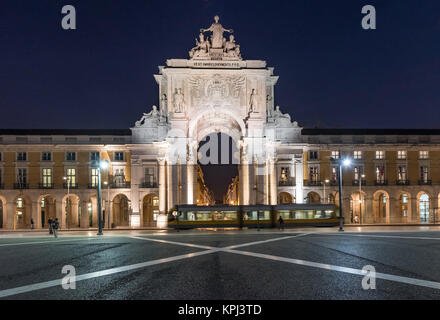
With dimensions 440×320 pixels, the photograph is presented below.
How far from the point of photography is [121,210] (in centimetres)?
6712

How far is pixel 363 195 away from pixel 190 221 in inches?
1099

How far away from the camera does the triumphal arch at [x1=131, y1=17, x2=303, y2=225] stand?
5856cm

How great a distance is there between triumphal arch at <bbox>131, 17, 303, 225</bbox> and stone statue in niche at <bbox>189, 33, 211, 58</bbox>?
208mm

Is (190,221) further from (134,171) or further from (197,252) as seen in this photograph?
(197,252)

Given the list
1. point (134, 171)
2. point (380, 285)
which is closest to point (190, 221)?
point (134, 171)

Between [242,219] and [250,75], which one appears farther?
[250,75]

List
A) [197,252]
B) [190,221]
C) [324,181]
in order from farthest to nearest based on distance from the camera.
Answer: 1. [324,181]
2. [190,221]
3. [197,252]

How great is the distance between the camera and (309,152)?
60562mm

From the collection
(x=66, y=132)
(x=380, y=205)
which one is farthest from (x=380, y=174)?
(x=66, y=132)

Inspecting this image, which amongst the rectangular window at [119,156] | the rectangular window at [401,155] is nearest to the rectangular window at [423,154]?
the rectangular window at [401,155]

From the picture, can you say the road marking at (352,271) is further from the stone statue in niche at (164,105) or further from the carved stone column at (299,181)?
the stone statue in niche at (164,105)

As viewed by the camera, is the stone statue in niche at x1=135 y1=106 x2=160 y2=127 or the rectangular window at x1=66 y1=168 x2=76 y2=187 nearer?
the rectangular window at x1=66 y1=168 x2=76 y2=187

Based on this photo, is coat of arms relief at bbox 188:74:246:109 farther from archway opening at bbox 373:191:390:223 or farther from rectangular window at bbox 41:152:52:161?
archway opening at bbox 373:191:390:223

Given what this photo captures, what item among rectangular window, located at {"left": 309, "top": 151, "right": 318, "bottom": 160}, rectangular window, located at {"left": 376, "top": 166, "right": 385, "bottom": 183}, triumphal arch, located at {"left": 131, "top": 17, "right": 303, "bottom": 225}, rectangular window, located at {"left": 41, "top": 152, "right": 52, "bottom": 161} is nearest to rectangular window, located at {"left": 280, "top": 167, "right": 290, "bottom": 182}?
triumphal arch, located at {"left": 131, "top": 17, "right": 303, "bottom": 225}
